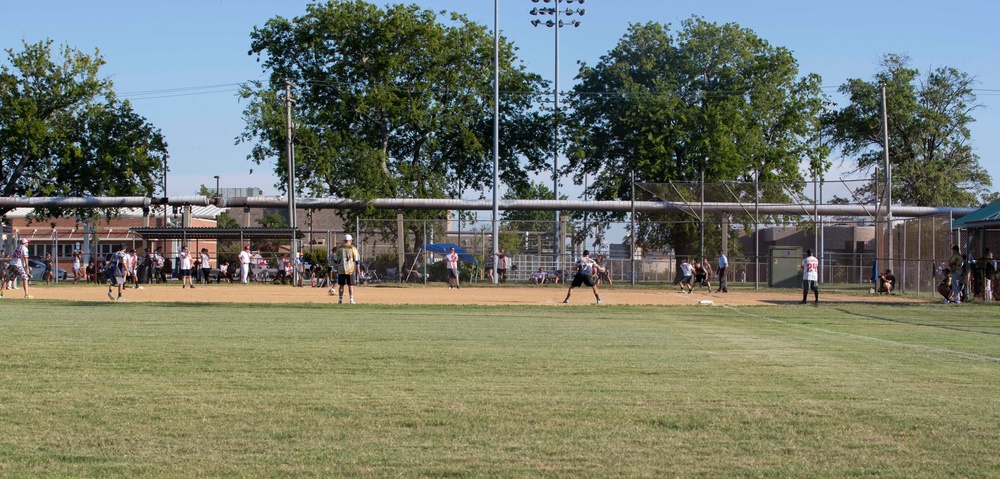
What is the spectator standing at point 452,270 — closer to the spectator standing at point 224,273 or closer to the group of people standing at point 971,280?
the spectator standing at point 224,273

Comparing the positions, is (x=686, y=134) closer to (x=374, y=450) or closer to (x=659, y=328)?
(x=659, y=328)

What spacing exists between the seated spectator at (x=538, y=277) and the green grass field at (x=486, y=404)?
84.0 feet

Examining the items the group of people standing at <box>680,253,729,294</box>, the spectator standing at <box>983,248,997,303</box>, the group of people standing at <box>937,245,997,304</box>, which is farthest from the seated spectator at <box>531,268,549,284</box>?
the spectator standing at <box>983,248,997,303</box>

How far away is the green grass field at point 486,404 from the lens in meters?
6.28

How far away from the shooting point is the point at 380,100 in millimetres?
47188

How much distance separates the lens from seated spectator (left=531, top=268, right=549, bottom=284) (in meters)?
41.4

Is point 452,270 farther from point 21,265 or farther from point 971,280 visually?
point 971,280

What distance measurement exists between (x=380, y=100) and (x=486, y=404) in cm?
4019

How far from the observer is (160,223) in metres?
68.9

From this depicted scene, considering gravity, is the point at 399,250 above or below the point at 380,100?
below

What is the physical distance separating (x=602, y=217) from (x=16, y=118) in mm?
29501

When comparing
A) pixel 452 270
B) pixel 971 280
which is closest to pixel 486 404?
pixel 971 280

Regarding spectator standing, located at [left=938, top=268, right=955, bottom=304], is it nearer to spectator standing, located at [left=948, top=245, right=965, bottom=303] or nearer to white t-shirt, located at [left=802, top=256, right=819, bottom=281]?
spectator standing, located at [left=948, top=245, right=965, bottom=303]

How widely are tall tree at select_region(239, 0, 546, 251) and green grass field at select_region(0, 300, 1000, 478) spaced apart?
31.5 metres
